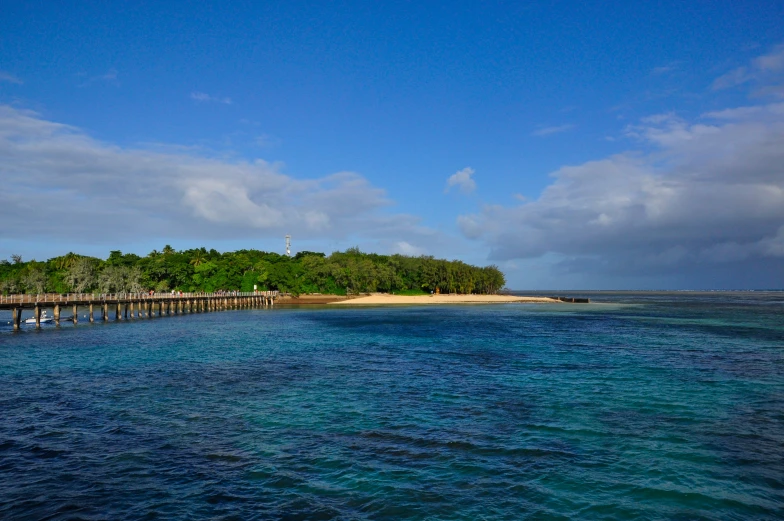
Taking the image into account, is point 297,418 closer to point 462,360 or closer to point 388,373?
point 388,373

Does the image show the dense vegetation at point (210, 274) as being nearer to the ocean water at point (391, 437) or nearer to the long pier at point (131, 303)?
the long pier at point (131, 303)

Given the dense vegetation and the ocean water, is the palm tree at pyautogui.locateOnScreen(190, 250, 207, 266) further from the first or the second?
the ocean water

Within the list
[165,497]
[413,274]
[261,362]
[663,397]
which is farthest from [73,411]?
[413,274]

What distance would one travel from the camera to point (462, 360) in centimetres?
3147

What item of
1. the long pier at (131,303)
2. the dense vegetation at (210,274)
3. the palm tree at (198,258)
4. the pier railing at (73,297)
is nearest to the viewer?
the pier railing at (73,297)

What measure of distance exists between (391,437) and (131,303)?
221 ft

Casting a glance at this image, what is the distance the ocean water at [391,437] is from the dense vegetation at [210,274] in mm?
87420

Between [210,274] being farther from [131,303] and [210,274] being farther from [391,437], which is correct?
[391,437]

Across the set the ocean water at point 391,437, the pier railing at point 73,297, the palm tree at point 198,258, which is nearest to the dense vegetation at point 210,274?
the palm tree at point 198,258

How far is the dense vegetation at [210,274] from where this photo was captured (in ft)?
364

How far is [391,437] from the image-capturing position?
1550cm

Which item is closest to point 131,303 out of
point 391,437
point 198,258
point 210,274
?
point 210,274

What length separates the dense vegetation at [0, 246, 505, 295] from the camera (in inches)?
4370

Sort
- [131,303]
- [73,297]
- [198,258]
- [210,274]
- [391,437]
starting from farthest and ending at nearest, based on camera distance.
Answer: [198,258], [210,274], [131,303], [73,297], [391,437]
